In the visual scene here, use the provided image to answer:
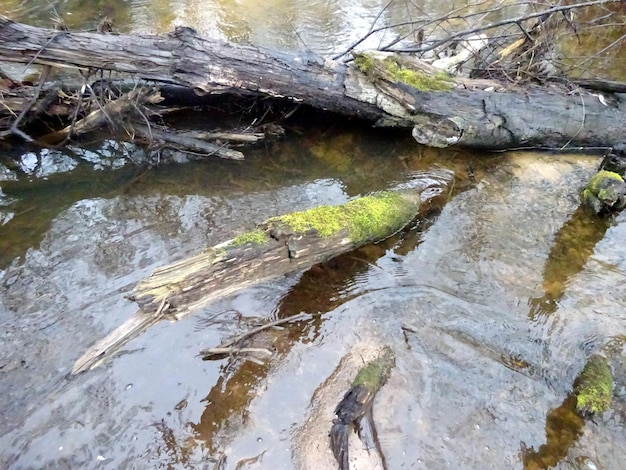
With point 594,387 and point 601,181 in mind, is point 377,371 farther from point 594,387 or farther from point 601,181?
point 601,181

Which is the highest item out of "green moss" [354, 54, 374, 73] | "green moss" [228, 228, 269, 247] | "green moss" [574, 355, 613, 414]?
"green moss" [354, 54, 374, 73]

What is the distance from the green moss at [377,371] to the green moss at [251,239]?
123 centimetres

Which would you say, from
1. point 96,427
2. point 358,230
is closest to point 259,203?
point 358,230

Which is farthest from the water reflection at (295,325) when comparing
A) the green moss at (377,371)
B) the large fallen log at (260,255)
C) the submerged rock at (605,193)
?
the submerged rock at (605,193)

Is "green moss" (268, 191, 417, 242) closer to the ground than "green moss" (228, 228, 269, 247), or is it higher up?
closer to the ground

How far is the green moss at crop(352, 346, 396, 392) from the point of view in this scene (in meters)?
3.48

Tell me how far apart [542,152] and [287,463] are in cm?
465

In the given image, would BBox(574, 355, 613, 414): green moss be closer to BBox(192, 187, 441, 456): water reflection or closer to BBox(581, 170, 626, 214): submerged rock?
BBox(192, 187, 441, 456): water reflection

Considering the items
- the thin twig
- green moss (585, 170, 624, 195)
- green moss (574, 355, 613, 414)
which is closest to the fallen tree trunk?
green moss (585, 170, 624, 195)

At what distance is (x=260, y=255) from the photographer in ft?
12.1

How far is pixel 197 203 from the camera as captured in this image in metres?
5.10

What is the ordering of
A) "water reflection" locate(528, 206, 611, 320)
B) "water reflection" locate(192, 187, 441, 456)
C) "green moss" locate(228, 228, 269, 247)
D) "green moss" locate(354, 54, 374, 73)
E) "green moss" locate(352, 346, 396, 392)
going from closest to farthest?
"water reflection" locate(192, 187, 441, 456) < "green moss" locate(352, 346, 396, 392) < "green moss" locate(228, 228, 269, 247) < "water reflection" locate(528, 206, 611, 320) < "green moss" locate(354, 54, 374, 73)

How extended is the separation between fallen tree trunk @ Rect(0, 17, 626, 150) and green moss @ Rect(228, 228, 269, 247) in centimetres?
213

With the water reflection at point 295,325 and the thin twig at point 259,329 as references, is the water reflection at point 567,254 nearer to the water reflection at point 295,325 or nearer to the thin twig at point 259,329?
the water reflection at point 295,325
